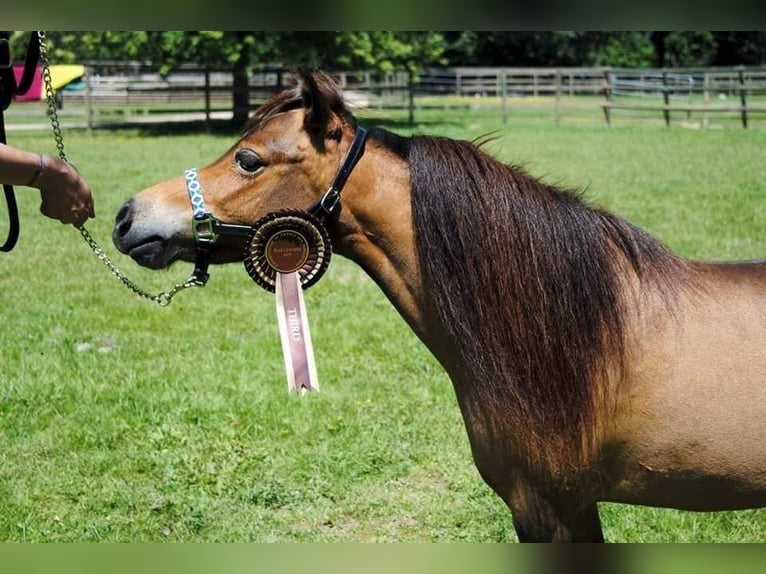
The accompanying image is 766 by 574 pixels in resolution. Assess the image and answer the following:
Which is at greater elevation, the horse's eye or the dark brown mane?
the horse's eye

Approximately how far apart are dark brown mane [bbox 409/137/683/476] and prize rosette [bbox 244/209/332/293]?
31cm

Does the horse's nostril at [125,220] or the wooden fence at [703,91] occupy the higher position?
the wooden fence at [703,91]

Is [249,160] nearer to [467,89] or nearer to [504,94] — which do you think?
[504,94]

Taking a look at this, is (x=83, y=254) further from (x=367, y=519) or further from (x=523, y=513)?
(x=523, y=513)

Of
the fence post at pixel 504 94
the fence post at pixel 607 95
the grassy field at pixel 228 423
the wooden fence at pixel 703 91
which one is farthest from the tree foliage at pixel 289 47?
the grassy field at pixel 228 423

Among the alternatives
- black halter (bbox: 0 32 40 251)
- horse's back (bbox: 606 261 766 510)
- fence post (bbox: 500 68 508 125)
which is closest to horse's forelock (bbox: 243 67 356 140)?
black halter (bbox: 0 32 40 251)

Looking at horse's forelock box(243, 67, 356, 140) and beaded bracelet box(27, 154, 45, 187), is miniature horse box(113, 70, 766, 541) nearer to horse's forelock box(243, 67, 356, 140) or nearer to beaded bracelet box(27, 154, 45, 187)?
horse's forelock box(243, 67, 356, 140)

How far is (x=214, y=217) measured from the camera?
8.32 feet

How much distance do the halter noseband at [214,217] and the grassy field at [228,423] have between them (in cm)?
36

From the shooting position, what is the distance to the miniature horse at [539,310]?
2379mm

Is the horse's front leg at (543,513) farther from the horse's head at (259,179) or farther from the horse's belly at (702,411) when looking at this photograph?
the horse's head at (259,179)

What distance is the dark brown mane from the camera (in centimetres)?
238

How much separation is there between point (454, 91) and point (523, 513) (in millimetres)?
31884

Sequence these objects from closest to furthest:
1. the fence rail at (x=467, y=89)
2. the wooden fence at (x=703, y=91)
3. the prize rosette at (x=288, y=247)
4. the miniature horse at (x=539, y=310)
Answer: the miniature horse at (x=539, y=310), the prize rosette at (x=288, y=247), the wooden fence at (x=703, y=91), the fence rail at (x=467, y=89)
